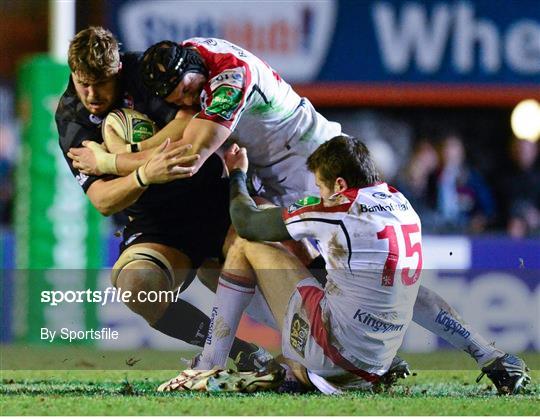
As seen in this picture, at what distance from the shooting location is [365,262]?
6613mm

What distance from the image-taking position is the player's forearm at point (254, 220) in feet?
22.2

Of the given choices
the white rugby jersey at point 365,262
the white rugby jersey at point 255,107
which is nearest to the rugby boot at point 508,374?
the white rugby jersey at point 365,262

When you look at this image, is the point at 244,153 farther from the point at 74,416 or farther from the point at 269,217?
the point at 74,416

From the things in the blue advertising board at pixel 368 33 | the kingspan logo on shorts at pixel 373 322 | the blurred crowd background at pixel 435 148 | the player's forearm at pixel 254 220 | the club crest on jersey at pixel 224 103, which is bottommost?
the blurred crowd background at pixel 435 148

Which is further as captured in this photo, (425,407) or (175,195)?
(175,195)

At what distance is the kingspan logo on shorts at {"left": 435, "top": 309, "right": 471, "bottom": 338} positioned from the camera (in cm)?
705

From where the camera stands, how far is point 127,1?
14.8 m

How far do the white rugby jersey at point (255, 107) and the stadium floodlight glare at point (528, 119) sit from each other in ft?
26.2

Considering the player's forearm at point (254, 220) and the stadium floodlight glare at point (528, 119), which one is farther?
the stadium floodlight glare at point (528, 119)

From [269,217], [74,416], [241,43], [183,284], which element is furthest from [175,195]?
[241,43]

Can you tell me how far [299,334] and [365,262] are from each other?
22.7 inches

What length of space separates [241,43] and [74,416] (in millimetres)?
9138

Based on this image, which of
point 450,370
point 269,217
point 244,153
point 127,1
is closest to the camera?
point 269,217

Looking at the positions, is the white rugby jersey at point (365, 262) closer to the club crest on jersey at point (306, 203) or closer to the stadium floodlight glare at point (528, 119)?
the club crest on jersey at point (306, 203)
